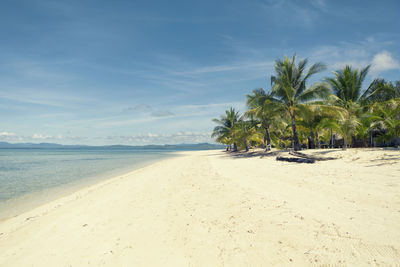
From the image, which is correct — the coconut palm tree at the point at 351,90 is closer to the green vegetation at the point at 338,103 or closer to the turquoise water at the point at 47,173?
the green vegetation at the point at 338,103

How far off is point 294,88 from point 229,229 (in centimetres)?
1683

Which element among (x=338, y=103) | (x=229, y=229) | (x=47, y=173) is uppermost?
(x=338, y=103)

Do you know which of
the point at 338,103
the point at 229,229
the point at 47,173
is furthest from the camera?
the point at 338,103

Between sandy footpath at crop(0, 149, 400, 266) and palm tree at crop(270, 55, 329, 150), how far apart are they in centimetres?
1164

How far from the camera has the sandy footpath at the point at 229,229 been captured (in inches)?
102

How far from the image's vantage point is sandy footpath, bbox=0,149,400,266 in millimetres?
2602

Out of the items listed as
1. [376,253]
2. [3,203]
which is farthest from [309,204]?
[3,203]

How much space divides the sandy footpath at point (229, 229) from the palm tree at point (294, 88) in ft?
38.2

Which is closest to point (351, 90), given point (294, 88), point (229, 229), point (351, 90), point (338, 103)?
point (351, 90)

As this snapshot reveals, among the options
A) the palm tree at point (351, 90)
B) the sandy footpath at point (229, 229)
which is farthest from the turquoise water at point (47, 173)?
the palm tree at point (351, 90)

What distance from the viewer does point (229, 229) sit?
11.2ft

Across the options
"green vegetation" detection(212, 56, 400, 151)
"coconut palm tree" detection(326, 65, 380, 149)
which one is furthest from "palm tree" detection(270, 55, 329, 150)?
"coconut palm tree" detection(326, 65, 380, 149)

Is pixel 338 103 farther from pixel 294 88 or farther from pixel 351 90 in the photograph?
pixel 294 88

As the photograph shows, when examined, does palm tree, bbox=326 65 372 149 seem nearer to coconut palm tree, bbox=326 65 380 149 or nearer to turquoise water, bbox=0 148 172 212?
coconut palm tree, bbox=326 65 380 149
